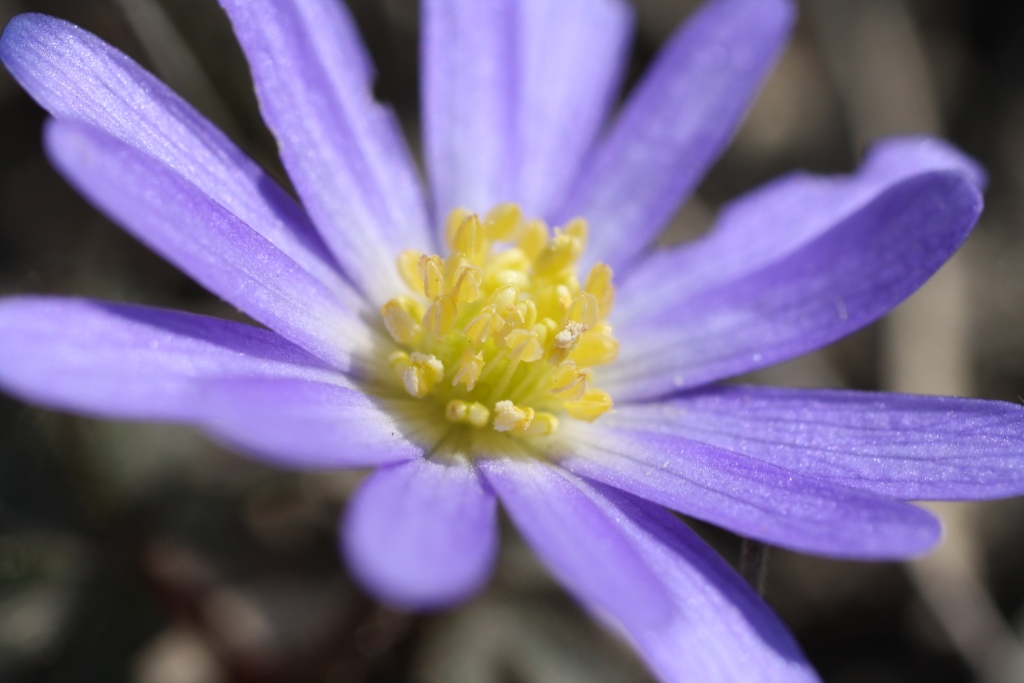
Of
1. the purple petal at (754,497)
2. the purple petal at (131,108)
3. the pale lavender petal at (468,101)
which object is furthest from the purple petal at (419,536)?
the pale lavender petal at (468,101)

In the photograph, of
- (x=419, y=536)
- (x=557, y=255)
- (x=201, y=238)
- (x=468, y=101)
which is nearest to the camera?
(x=419, y=536)

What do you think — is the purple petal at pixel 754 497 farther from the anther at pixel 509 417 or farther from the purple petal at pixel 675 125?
the purple petal at pixel 675 125

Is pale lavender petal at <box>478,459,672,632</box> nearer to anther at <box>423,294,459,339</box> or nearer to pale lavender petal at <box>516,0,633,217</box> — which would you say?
anther at <box>423,294,459,339</box>

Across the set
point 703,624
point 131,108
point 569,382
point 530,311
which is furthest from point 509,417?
point 131,108

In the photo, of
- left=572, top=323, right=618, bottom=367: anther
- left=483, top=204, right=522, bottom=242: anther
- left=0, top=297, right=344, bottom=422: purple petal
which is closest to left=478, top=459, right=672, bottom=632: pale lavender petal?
left=572, top=323, right=618, bottom=367: anther

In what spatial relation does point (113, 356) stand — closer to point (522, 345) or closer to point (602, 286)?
point (522, 345)
